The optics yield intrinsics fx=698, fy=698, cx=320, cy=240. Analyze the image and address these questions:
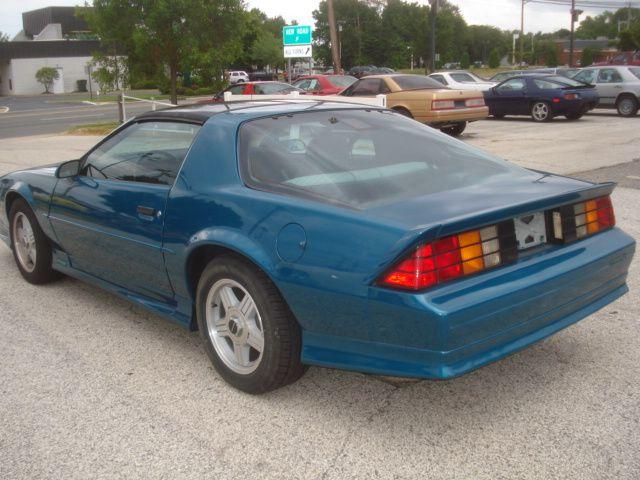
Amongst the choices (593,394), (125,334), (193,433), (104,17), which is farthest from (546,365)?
(104,17)

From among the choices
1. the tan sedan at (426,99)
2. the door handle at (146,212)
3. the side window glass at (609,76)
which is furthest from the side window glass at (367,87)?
the door handle at (146,212)

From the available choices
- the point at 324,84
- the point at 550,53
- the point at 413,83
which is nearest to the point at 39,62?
the point at 324,84

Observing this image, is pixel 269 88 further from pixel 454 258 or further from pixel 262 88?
pixel 454 258

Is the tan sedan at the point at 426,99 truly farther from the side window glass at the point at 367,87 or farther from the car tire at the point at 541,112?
the car tire at the point at 541,112

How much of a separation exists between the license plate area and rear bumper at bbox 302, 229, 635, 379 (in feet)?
0.22

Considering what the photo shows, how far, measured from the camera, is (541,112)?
19.3 m

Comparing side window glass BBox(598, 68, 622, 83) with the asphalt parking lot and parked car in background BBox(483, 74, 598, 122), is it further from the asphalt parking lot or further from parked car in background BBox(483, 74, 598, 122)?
the asphalt parking lot

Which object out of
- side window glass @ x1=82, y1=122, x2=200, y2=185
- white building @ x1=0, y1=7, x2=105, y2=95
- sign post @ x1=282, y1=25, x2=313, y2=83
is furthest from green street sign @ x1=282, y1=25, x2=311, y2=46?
white building @ x1=0, y1=7, x2=105, y2=95

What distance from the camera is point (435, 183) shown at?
11.0 feet

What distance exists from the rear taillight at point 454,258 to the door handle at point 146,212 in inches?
61.3

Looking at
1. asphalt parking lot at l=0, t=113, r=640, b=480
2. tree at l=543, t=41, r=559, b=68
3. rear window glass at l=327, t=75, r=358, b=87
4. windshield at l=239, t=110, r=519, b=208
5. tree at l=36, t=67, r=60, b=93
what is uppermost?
tree at l=543, t=41, r=559, b=68

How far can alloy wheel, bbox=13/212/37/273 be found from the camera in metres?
5.13

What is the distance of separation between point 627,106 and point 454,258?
803 inches

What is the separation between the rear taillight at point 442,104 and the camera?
48.4ft
